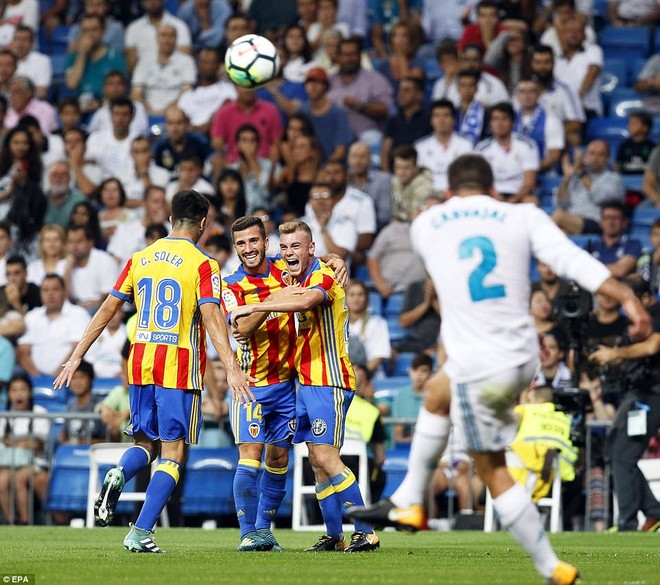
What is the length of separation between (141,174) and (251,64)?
6.02 metres

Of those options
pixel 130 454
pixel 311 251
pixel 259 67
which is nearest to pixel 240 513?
pixel 130 454

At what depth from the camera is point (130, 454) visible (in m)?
9.58

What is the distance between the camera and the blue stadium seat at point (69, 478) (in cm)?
1550

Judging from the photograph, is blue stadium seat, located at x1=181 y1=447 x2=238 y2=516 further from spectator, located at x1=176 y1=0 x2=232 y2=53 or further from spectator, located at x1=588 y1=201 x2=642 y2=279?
spectator, located at x1=176 y1=0 x2=232 y2=53

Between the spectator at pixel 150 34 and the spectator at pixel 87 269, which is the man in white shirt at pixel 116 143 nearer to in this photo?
the spectator at pixel 150 34

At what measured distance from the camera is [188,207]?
31.9ft

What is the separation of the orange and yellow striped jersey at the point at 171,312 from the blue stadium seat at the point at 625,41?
1301cm

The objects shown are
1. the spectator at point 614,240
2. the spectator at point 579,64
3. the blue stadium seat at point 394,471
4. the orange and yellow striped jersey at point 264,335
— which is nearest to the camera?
the orange and yellow striped jersey at point 264,335

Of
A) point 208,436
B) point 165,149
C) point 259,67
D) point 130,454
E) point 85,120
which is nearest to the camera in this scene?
point 130,454

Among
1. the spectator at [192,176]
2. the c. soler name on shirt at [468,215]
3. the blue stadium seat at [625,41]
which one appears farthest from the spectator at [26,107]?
the c. soler name on shirt at [468,215]

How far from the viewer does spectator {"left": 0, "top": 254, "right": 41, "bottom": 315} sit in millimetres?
17984

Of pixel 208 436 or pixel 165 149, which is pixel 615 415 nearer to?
pixel 208 436

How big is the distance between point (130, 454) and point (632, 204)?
34.8ft

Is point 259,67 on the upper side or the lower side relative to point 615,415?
upper
